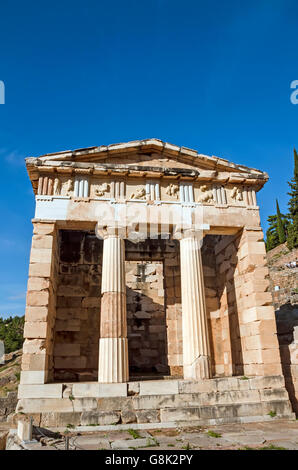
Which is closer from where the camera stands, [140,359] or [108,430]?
[108,430]

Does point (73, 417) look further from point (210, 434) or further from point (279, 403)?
point (279, 403)

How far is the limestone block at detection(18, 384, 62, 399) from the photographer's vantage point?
9766 mm

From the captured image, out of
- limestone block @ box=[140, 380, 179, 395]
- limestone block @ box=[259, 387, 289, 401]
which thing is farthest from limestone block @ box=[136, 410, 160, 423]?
limestone block @ box=[259, 387, 289, 401]

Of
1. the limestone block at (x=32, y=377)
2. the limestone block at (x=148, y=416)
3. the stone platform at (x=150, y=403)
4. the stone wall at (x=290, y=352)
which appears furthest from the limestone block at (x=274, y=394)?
the limestone block at (x=32, y=377)

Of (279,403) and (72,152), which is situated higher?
(72,152)

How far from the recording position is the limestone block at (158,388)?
10102 millimetres

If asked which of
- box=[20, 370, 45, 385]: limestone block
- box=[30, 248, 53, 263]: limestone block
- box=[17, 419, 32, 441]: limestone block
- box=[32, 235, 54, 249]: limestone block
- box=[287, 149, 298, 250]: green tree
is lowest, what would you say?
box=[17, 419, 32, 441]: limestone block

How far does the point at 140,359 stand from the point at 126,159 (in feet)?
27.8

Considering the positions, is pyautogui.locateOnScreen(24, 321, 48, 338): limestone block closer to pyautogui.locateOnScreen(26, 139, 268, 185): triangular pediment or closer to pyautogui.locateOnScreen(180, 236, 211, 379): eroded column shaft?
pyautogui.locateOnScreen(180, 236, 211, 379): eroded column shaft

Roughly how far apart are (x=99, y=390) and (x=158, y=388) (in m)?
1.63

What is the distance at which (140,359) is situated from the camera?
15.7m

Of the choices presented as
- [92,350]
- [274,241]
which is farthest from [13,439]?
[274,241]

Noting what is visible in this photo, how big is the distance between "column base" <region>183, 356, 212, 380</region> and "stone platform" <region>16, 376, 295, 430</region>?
0.27 meters

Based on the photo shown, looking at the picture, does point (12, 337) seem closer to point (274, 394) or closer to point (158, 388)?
point (158, 388)
